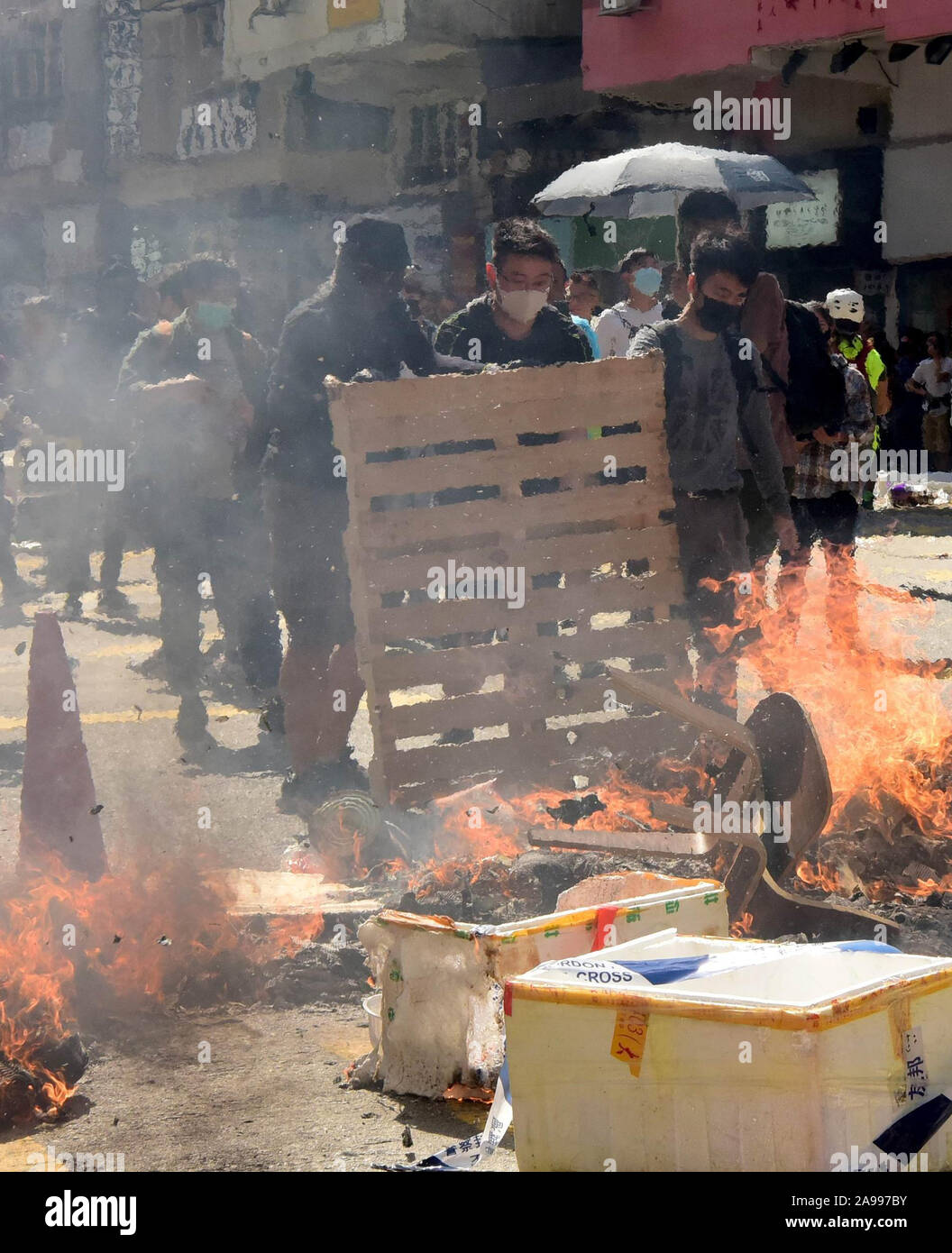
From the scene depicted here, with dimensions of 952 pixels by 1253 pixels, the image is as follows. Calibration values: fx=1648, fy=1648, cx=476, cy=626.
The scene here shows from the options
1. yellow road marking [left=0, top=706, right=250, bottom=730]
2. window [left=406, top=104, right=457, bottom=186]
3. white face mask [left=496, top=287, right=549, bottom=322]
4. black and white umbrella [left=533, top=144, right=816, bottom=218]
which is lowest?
yellow road marking [left=0, top=706, right=250, bottom=730]

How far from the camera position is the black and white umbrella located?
1245 cm

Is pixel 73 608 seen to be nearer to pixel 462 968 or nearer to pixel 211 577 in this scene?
pixel 211 577

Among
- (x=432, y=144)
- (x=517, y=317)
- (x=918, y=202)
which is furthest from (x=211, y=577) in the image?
(x=432, y=144)

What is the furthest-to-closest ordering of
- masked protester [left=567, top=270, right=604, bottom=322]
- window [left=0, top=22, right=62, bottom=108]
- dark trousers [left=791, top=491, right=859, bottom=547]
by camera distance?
window [left=0, top=22, right=62, bottom=108] < masked protester [left=567, top=270, right=604, bottom=322] < dark trousers [left=791, top=491, right=859, bottom=547]

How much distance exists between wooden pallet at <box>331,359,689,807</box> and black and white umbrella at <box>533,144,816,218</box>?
565 centimetres

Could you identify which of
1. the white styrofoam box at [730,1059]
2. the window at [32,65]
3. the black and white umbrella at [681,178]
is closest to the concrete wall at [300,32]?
the window at [32,65]

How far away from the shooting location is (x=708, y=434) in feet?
23.8

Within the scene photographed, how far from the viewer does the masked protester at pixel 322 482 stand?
6859 millimetres

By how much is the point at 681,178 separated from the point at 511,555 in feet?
21.7

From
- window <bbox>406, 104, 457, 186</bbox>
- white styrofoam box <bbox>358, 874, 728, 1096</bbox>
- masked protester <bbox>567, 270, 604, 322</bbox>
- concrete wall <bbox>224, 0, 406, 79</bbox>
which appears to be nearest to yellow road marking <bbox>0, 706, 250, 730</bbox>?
masked protester <bbox>567, 270, 604, 322</bbox>

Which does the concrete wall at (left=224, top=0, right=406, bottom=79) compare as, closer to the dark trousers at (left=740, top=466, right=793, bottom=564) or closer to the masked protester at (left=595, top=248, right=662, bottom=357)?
the masked protester at (left=595, top=248, right=662, bottom=357)
